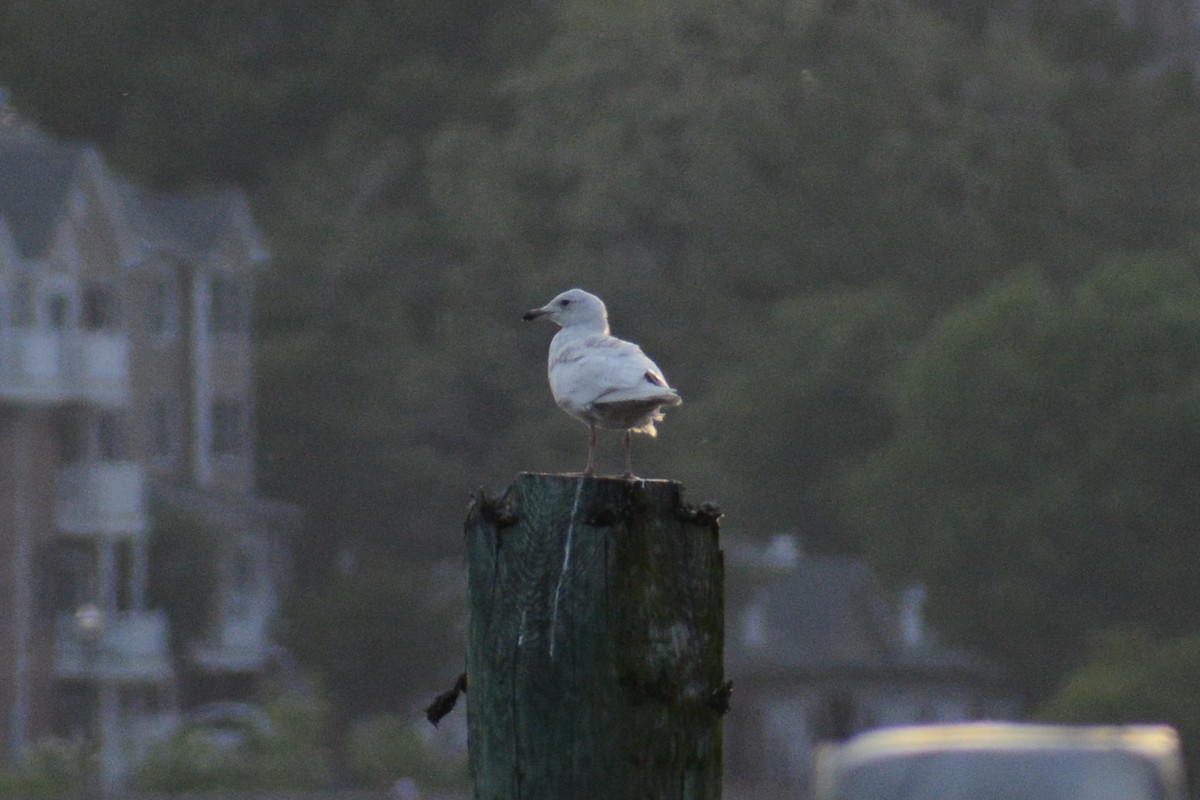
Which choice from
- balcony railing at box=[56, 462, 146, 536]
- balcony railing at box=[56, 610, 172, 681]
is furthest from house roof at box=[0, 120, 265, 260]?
balcony railing at box=[56, 610, 172, 681]

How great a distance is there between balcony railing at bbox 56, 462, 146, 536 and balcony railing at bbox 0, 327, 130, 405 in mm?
1335

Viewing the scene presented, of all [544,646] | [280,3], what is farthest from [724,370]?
[544,646]

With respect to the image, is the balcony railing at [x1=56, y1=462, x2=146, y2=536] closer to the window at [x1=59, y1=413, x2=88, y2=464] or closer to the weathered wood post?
the window at [x1=59, y1=413, x2=88, y2=464]

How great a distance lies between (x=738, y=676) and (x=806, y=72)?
15.0 meters

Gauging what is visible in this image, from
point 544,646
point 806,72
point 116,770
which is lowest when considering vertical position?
point 544,646

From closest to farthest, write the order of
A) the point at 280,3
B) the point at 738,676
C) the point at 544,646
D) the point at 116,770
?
the point at 544,646 < the point at 116,770 < the point at 738,676 < the point at 280,3

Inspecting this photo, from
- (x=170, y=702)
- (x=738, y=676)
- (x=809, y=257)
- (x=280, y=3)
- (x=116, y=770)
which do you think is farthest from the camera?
(x=280, y=3)

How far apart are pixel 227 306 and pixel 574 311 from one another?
183 ft

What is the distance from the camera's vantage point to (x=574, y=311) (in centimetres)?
1090

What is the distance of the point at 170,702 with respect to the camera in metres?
61.1

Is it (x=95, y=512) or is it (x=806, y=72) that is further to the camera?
(x=806, y=72)

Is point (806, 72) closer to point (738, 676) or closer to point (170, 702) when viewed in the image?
point (738, 676)

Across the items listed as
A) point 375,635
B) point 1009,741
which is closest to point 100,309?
point 375,635

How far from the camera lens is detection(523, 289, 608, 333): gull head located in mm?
10742
